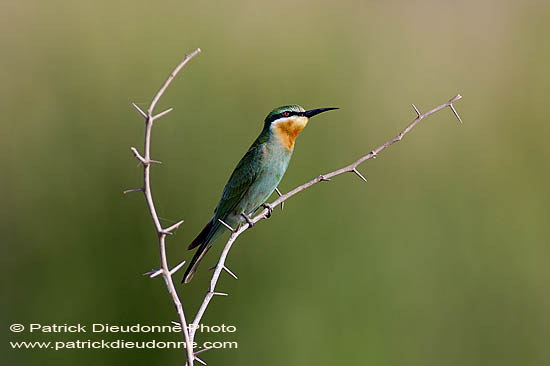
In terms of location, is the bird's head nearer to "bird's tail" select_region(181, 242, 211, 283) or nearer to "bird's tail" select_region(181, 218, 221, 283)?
"bird's tail" select_region(181, 218, 221, 283)

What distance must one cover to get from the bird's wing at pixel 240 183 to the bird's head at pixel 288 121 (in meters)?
0.13

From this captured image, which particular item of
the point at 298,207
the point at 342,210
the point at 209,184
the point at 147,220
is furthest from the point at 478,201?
the point at 147,220

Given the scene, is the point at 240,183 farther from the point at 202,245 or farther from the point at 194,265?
the point at 194,265

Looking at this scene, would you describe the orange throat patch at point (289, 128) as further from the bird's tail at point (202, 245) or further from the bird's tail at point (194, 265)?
the bird's tail at point (194, 265)

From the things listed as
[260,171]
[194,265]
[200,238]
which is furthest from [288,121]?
[194,265]

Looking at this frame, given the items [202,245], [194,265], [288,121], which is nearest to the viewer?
[194,265]

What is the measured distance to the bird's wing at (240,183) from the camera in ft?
9.73

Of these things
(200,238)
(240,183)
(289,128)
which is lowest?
(200,238)

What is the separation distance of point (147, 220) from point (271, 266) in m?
0.86

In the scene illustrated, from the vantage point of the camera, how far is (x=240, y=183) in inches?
117

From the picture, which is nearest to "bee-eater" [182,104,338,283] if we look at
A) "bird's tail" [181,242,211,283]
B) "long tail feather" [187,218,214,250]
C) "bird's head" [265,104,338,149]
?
"bird's head" [265,104,338,149]

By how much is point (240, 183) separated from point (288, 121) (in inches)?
15.5

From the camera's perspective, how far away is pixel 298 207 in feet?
13.2

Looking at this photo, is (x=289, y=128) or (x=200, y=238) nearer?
(x=200, y=238)
